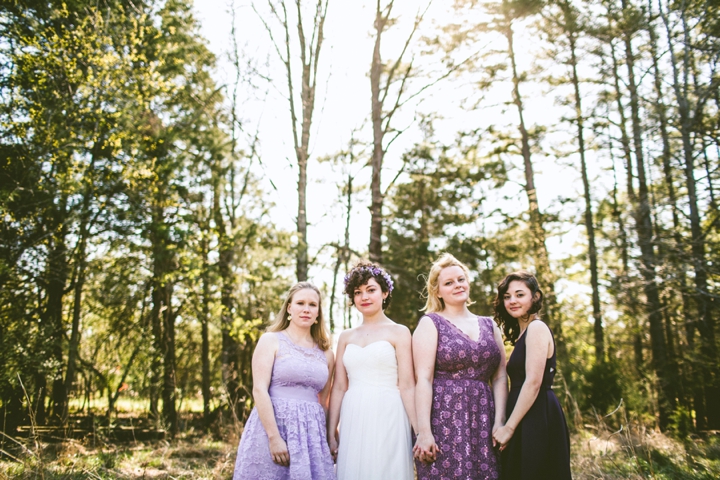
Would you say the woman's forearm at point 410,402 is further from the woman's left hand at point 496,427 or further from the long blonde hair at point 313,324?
the long blonde hair at point 313,324

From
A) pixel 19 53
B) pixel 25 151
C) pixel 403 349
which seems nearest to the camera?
pixel 403 349

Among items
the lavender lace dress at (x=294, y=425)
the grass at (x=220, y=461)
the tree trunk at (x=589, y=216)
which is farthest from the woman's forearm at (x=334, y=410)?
the tree trunk at (x=589, y=216)

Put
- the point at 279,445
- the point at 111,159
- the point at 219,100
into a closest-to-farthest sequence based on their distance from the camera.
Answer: the point at 279,445 < the point at 111,159 < the point at 219,100

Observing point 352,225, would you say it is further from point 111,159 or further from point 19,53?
point 19,53

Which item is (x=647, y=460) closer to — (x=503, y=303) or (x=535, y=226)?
(x=503, y=303)

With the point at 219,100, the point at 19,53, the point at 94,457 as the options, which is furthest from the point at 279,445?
the point at 219,100

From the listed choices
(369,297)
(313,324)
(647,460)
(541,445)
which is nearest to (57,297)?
(313,324)

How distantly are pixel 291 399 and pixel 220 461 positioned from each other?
130 inches

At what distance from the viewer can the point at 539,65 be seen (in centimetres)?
1305

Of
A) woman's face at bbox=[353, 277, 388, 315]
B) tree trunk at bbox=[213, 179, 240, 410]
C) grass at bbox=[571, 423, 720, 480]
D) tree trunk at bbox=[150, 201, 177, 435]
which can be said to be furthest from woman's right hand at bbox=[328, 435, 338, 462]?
tree trunk at bbox=[150, 201, 177, 435]

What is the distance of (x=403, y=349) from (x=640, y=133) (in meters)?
6.76

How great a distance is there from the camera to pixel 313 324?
3686mm

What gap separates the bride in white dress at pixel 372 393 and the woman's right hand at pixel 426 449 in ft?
0.57

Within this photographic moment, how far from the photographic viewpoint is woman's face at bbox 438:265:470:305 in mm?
3422
